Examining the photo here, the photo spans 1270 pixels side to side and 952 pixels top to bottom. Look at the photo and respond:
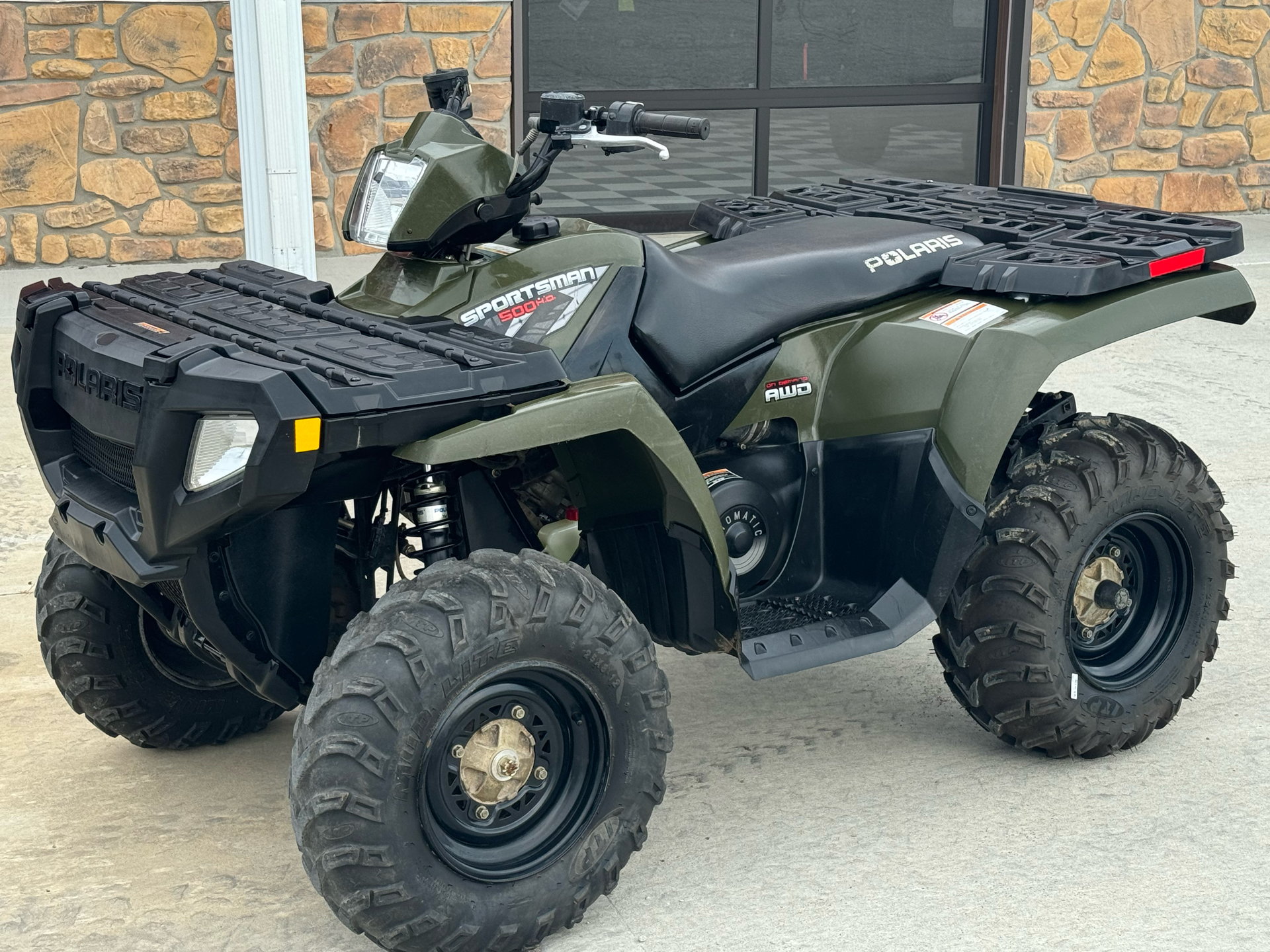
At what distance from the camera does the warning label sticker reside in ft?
11.9

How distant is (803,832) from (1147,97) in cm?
816

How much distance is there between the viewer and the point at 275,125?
5957 millimetres

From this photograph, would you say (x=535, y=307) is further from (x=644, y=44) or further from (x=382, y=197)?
(x=644, y=44)

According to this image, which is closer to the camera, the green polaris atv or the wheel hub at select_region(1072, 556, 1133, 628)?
the green polaris atv

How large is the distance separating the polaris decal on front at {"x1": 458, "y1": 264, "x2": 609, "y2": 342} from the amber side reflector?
0.68 meters

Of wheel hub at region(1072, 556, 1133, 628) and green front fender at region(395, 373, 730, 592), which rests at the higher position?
green front fender at region(395, 373, 730, 592)

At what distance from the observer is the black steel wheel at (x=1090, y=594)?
11.8ft

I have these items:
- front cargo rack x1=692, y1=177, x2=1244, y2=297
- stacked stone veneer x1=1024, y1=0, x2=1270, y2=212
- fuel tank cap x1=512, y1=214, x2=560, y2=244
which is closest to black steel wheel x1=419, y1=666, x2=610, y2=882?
fuel tank cap x1=512, y1=214, x2=560, y2=244

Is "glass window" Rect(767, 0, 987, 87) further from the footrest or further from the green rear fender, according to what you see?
the footrest

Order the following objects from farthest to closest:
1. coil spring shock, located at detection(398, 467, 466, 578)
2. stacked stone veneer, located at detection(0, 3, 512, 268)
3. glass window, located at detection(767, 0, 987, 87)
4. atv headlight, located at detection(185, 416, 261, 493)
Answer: glass window, located at detection(767, 0, 987, 87) < stacked stone veneer, located at detection(0, 3, 512, 268) < coil spring shock, located at detection(398, 467, 466, 578) < atv headlight, located at detection(185, 416, 261, 493)

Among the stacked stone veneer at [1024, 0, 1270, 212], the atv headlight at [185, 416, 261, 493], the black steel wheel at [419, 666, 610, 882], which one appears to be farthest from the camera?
the stacked stone veneer at [1024, 0, 1270, 212]

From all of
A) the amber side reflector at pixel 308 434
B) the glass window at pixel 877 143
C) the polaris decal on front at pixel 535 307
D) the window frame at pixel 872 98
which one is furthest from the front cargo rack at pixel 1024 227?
the glass window at pixel 877 143

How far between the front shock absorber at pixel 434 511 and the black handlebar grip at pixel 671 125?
86 centimetres

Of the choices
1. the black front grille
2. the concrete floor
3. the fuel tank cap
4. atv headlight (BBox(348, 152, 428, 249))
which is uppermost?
atv headlight (BBox(348, 152, 428, 249))
